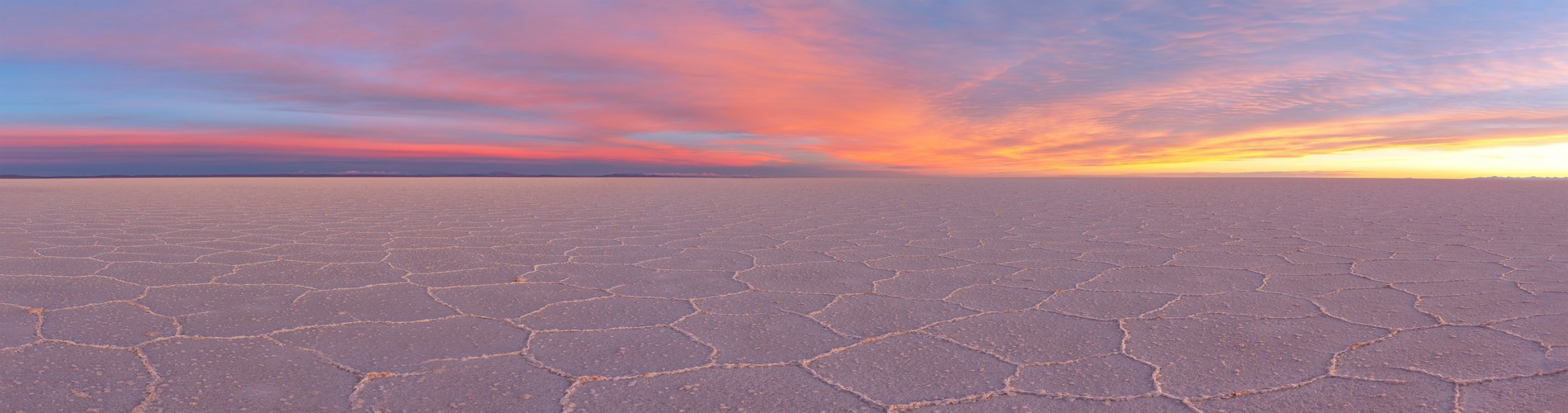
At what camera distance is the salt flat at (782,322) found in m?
1.76

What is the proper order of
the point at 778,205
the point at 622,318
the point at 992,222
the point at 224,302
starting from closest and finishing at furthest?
the point at 622,318
the point at 224,302
the point at 992,222
the point at 778,205

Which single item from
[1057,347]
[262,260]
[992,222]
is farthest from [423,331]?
[992,222]

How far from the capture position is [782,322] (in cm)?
247

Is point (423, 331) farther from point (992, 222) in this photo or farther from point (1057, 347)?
point (992, 222)

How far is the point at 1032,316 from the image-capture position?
255 cm

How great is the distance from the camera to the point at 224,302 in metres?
2.71

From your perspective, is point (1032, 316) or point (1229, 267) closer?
point (1032, 316)

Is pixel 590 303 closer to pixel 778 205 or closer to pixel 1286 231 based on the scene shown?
pixel 1286 231

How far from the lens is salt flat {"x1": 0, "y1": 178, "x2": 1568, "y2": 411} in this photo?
176 cm

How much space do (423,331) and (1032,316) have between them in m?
1.83

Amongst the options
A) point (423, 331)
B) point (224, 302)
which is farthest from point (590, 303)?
point (224, 302)

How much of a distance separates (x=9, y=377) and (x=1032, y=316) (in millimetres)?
2629

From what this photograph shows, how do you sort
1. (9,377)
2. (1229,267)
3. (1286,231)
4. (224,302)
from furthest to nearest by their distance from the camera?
(1286,231), (1229,267), (224,302), (9,377)

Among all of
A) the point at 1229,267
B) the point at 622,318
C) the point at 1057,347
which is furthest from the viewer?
the point at 1229,267
